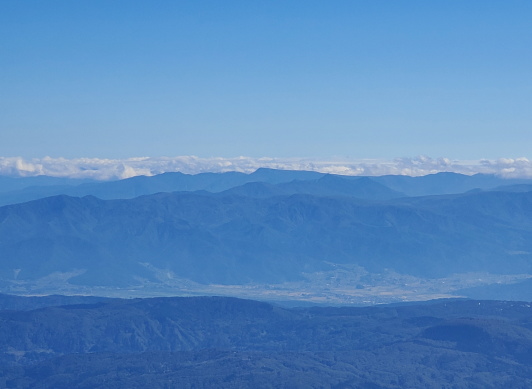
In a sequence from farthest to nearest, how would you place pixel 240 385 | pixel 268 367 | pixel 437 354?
pixel 437 354
pixel 268 367
pixel 240 385

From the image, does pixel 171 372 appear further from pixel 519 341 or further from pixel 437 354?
pixel 519 341

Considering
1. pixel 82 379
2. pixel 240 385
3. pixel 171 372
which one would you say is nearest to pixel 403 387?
pixel 240 385

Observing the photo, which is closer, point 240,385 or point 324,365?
point 240,385

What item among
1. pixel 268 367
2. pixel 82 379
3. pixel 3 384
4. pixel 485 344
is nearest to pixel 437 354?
pixel 485 344

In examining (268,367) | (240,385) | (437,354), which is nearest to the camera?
(240,385)

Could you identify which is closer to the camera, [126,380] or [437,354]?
[126,380]

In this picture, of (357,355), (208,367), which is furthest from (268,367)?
(357,355)

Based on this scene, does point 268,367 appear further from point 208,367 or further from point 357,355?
point 357,355
